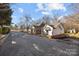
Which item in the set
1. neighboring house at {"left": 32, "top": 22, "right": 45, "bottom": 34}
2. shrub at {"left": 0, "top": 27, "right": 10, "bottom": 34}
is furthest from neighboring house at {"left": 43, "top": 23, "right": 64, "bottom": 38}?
shrub at {"left": 0, "top": 27, "right": 10, "bottom": 34}

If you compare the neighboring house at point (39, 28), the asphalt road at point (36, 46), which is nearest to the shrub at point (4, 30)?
the asphalt road at point (36, 46)

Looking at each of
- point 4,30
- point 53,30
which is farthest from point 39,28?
point 4,30

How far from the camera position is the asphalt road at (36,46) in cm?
135

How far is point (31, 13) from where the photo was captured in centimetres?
138

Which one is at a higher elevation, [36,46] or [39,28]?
[39,28]

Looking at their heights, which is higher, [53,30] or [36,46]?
[53,30]

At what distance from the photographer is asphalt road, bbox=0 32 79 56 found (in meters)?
1.35

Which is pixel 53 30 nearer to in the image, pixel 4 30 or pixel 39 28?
pixel 39 28

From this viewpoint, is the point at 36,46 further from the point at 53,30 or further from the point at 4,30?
the point at 4,30

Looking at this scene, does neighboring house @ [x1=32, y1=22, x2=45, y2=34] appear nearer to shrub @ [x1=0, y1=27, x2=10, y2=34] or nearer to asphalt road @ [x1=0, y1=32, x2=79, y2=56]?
asphalt road @ [x1=0, y1=32, x2=79, y2=56]

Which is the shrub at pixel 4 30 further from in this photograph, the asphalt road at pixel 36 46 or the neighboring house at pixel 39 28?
the neighboring house at pixel 39 28

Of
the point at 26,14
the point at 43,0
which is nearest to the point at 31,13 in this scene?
the point at 26,14

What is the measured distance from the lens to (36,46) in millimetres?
1354

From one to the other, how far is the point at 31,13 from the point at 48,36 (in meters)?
0.24
